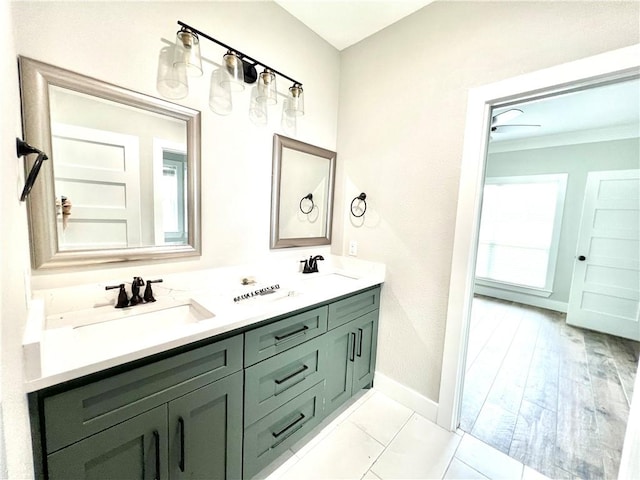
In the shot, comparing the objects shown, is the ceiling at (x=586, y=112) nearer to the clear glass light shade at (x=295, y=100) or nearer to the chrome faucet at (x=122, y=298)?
the clear glass light shade at (x=295, y=100)

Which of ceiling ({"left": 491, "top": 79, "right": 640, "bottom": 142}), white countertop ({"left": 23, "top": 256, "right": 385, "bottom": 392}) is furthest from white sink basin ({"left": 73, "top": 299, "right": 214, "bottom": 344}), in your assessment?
ceiling ({"left": 491, "top": 79, "right": 640, "bottom": 142})

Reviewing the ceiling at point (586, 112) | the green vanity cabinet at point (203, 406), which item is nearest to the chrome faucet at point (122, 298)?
the green vanity cabinet at point (203, 406)

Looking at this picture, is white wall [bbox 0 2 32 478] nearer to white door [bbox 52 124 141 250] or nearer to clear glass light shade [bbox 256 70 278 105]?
white door [bbox 52 124 141 250]

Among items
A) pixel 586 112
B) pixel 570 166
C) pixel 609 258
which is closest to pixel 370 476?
pixel 609 258

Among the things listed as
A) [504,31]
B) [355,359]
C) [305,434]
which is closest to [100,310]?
[305,434]

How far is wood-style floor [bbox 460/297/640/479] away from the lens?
1511 millimetres

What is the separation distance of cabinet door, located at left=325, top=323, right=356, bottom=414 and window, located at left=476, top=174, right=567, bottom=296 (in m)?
3.10

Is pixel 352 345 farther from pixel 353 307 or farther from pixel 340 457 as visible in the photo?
pixel 340 457

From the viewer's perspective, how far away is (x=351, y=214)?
82.4 inches

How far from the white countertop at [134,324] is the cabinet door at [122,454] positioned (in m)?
0.24

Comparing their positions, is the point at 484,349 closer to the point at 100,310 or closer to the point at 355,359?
the point at 355,359

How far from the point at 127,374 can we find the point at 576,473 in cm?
225

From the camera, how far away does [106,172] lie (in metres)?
1.14

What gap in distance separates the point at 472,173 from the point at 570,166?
11.5 ft
